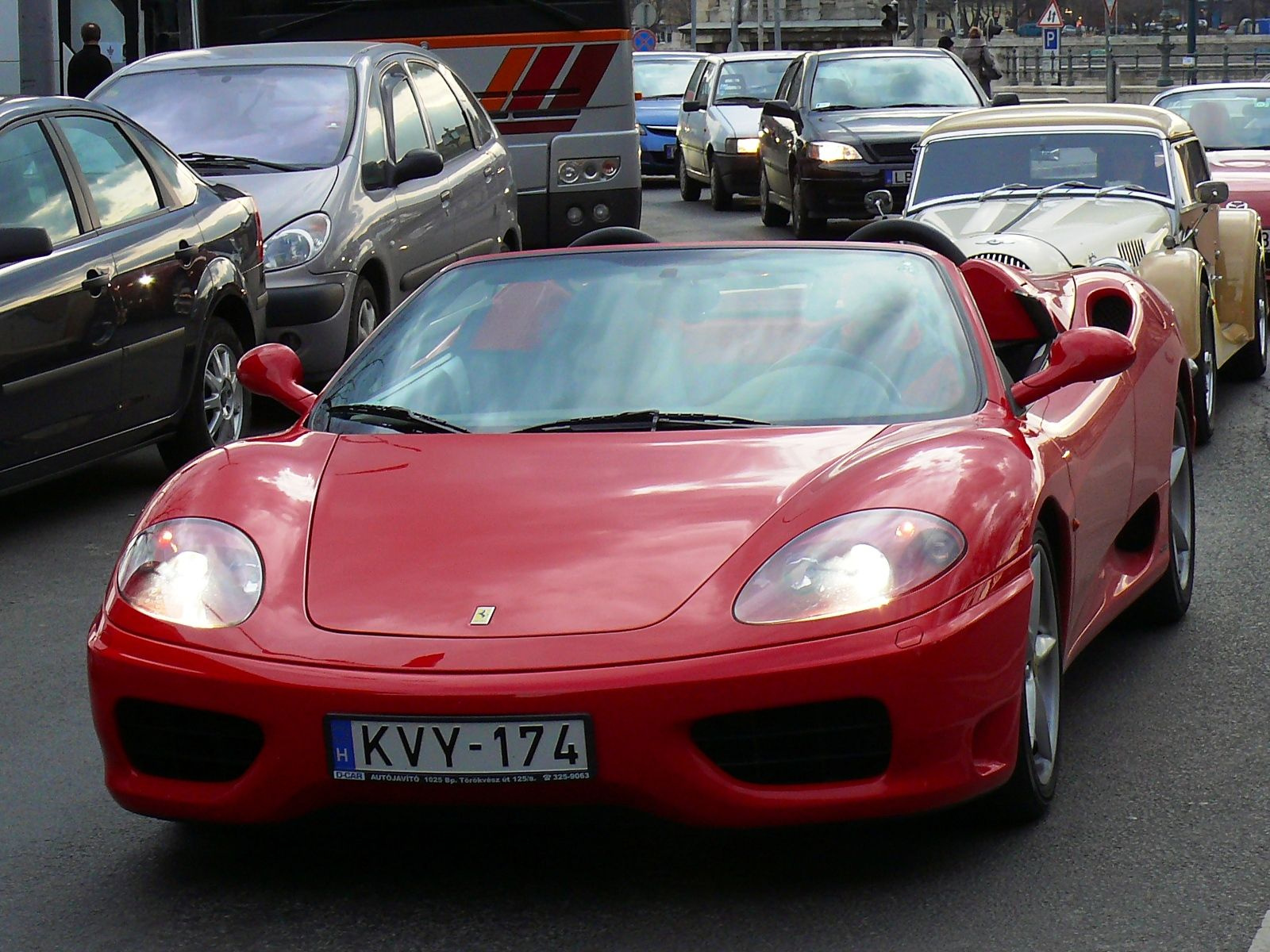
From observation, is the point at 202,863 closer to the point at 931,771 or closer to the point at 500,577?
the point at 500,577

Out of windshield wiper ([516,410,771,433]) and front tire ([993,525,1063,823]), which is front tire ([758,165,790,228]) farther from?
front tire ([993,525,1063,823])

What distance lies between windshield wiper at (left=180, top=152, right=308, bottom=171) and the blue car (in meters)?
18.0

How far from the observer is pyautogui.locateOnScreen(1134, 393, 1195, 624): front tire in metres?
5.92

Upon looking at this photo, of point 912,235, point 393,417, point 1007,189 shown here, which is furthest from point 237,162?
point 393,417

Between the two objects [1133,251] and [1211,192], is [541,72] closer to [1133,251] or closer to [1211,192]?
[1211,192]

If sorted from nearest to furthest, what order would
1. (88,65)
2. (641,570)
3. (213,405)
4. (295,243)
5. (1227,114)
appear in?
(641,570)
(213,405)
(295,243)
(1227,114)
(88,65)

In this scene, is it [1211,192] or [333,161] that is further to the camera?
[333,161]

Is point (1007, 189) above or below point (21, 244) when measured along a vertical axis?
below

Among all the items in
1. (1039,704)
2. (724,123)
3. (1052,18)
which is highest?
(1052,18)

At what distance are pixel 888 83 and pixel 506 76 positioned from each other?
5.02 metres

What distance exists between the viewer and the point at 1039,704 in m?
4.25

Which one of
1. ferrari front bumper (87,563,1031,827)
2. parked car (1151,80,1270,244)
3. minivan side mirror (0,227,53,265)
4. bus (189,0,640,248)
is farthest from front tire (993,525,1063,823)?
parked car (1151,80,1270,244)

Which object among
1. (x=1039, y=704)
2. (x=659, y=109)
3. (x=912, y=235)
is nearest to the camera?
(x=1039, y=704)

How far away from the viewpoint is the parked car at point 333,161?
392 inches
